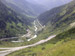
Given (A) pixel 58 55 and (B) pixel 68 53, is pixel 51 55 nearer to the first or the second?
(A) pixel 58 55

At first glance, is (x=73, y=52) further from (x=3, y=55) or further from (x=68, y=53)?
(x=3, y=55)

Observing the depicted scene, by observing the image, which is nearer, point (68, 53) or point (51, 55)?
point (68, 53)

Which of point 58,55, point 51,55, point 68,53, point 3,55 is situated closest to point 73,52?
point 68,53

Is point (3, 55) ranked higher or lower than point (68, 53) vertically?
higher

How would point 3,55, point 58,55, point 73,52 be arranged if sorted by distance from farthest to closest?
point 3,55 < point 58,55 < point 73,52

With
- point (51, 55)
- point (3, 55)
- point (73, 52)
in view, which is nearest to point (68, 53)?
point (73, 52)

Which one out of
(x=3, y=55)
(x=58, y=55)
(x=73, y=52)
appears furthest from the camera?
(x=3, y=55)

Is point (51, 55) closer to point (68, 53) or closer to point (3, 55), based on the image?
point (68, 53)

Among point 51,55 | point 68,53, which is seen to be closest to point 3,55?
point 51,55

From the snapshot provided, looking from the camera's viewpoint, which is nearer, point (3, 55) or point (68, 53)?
point (68, 53)
